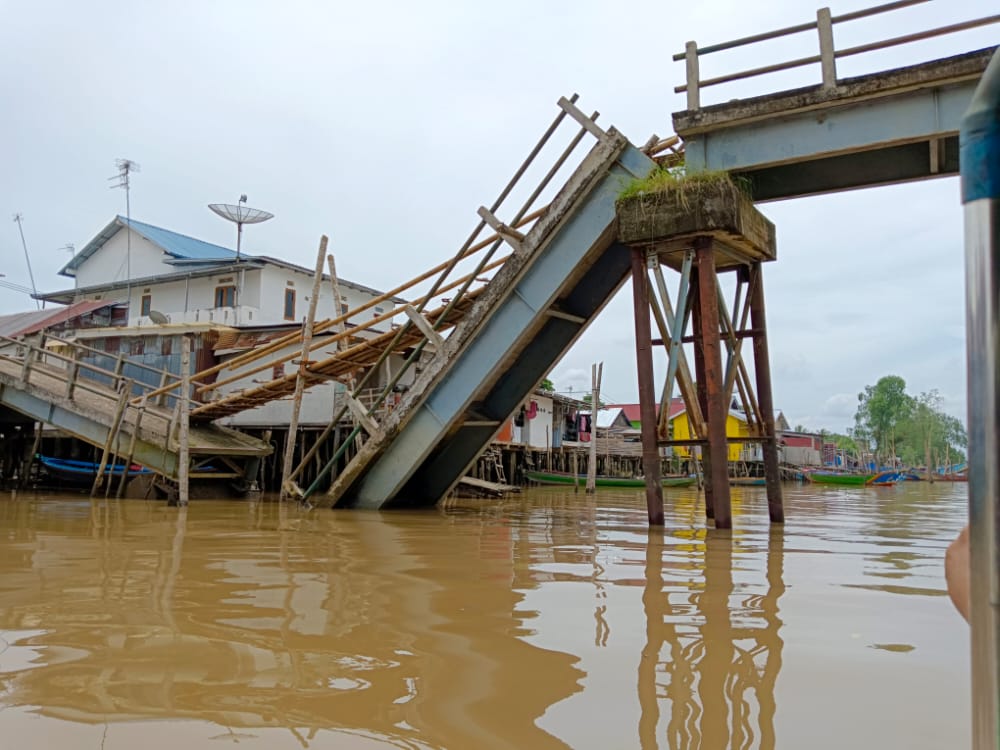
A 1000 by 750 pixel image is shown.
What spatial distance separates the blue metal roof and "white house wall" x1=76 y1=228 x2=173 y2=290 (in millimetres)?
221

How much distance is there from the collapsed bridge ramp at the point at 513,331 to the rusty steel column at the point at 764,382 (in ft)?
5.24

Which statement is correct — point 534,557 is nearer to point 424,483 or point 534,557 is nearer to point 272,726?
point 272,726

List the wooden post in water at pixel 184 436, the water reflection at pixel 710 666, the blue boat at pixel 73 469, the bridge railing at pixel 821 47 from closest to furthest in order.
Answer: the water reflection at pixel 710 666, the bridge railing at pixel 821 47, the wooden post in water at pixel 184 436, the blue boat at pixel 73 469

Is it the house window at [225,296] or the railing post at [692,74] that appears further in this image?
the house window at [225,296]

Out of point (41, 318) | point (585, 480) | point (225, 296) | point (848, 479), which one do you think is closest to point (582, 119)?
point (585, 480)

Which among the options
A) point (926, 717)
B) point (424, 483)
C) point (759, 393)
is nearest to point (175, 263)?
point (424, 483)

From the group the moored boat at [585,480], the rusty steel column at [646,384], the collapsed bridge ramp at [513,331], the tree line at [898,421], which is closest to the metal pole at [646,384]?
the rusty steel column at [646,384]

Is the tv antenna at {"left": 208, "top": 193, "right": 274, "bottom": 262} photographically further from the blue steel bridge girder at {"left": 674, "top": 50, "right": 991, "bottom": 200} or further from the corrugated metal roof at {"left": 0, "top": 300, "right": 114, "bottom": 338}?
the blue steel bridge girder at {"left": 674, "top": 50, "right": 991, "bottom": 200}

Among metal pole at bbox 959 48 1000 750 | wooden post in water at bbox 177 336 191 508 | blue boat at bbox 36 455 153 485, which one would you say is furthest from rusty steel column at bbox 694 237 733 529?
blue boat at bbox 36 455 153 485

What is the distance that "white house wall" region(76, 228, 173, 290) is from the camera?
3164cm

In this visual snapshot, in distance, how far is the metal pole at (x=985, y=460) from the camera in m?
0.78

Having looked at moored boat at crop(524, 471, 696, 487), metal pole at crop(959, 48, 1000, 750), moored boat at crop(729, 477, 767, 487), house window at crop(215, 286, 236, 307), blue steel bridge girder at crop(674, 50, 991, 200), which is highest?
house window at crop(215, 286, 236, 307)

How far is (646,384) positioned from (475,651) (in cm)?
563

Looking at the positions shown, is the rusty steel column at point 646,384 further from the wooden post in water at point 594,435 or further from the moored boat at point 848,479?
the moored boat at point 848,479
